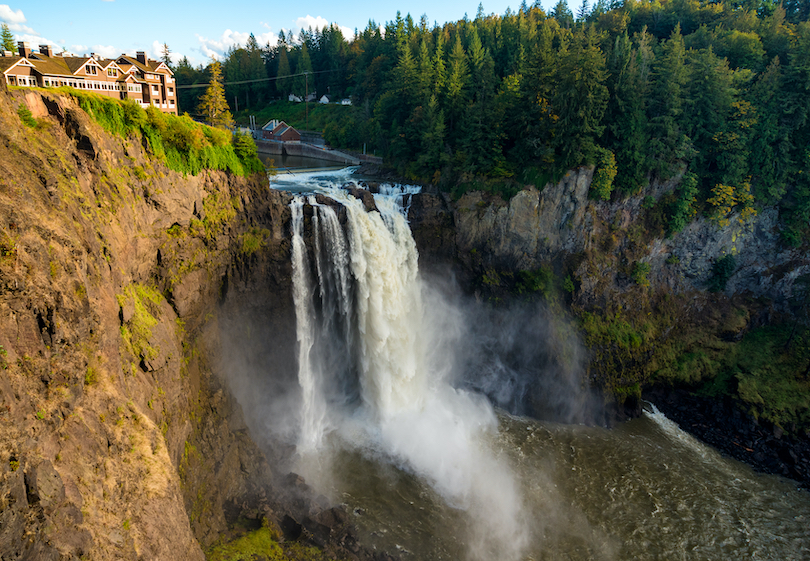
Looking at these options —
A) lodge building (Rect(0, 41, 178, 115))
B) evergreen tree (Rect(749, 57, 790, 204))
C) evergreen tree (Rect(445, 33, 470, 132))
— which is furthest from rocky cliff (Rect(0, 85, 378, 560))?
evergreen tree (Rect(749, 57, 790, 204))

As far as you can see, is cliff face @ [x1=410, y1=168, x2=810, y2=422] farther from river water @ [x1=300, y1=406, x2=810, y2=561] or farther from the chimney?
the chimney

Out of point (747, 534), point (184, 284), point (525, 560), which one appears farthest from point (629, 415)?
point (184, 284)

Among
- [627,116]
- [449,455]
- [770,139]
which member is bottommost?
[449,455]

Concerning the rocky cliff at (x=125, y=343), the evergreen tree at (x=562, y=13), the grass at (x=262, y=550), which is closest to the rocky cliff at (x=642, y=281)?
the rocky cliff at (x=125, y=343)

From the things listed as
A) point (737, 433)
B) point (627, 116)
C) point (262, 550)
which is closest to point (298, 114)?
point (627, 116)

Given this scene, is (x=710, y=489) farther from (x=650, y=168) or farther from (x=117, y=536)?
(x=117, y=536)

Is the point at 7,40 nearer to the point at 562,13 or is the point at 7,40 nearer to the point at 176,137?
the point at 176,137
